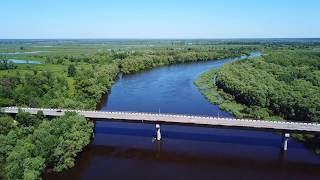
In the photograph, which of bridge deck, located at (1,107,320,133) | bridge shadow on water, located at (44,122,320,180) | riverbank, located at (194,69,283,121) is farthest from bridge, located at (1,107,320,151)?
riverbank, located at (194,69,283,121)

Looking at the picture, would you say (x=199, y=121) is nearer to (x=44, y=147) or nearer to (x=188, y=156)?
(x=188, y=156)

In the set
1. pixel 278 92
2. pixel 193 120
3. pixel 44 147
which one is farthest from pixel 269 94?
pixel 44 147

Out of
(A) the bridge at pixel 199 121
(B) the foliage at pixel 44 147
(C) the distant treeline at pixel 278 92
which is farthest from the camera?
(C) the distant treeline at pixel 278 92

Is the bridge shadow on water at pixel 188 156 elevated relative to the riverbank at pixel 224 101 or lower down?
lower down

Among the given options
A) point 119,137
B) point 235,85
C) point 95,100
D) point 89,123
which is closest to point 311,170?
point 119,137

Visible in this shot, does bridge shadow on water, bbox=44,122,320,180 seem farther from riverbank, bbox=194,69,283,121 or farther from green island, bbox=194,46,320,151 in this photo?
riverbank, bbox=194,69,283,121

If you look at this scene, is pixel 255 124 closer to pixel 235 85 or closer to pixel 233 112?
pixel 233 112

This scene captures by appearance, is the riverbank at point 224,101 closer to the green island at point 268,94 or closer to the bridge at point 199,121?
the green island at point 268,94

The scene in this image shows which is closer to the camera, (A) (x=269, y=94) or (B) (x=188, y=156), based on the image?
(B) (x=188, y=156)

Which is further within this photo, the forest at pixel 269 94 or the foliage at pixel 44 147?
the forest at pixel 269 94

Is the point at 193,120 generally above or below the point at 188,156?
above

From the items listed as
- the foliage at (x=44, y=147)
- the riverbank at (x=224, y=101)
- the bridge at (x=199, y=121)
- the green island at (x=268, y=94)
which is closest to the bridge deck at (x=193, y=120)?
the bridge at (x=199, y=121)
